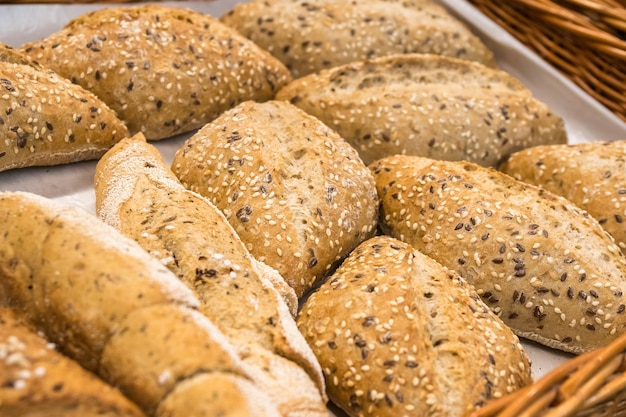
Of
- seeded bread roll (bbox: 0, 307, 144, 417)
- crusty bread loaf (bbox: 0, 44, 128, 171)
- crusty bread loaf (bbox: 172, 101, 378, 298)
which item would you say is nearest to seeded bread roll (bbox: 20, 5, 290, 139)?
crusty bread loaf (bbox: 0, 44, 128, 171)

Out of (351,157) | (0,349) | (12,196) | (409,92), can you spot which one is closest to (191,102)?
(351,157)

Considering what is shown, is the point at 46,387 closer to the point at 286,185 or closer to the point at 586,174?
the point at 286,185

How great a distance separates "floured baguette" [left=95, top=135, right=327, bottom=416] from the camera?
59.3 inches

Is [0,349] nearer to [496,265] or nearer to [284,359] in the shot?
[284,359]

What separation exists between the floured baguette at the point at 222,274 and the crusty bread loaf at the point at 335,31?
3.82 ft

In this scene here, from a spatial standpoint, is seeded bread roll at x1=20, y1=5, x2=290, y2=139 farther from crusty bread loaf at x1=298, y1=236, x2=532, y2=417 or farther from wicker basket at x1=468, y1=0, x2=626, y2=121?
wicker basket at x1=468, y1=0, x2=626, y2=121

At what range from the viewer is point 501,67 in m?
3.31

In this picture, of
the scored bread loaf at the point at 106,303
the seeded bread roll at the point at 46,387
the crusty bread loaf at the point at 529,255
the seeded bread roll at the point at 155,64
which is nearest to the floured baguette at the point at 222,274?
the scored bread loaf at the point at 106,303

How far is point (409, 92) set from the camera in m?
2.64

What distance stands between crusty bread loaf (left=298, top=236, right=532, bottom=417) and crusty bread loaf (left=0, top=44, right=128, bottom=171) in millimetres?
1036

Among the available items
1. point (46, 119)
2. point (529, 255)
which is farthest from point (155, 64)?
point (529, 255)

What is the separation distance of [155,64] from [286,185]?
0.76 meters

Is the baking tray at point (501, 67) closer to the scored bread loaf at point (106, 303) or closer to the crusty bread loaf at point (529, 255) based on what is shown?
the crusty bread loaf at point (529, 255)

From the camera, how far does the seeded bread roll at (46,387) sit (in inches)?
45.9
